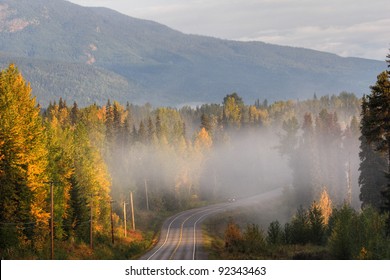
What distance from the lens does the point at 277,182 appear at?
179000 millimetres

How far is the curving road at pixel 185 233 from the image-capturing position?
2667 inches

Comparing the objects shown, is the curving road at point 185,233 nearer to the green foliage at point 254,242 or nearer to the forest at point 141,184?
the forest at point 141,184

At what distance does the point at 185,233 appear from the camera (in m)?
94.5

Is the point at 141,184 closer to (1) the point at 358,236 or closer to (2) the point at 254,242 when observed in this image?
(2) the point at 254,242

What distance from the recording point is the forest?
164 feet

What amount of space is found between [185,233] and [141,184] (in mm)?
37273

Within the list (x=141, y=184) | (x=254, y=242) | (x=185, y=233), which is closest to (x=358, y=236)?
(x=254, y=242)

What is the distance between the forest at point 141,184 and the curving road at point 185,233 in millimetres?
2920

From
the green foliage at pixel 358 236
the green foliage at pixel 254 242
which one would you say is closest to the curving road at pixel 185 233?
the green foliage at pixel 254 242

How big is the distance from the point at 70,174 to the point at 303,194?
5996 cm

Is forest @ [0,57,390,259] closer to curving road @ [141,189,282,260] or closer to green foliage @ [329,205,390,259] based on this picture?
green foliage @ [329,205,390,259]

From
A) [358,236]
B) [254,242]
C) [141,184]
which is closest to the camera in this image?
[358,236]

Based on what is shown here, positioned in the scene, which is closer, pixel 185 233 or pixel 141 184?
pixel 185 233

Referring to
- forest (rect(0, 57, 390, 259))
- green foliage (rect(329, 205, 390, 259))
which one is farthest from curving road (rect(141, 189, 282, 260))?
green foliage (rect(329, 205, 390, 259))
